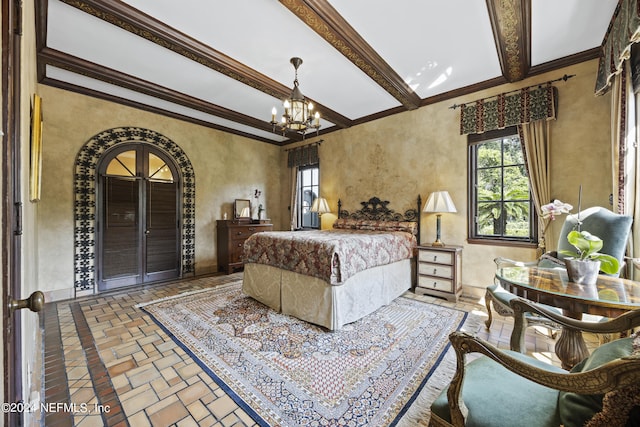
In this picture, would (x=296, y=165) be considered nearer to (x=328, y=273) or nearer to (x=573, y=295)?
(x=328, y=273)

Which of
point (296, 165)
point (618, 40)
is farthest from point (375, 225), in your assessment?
point (618, 40)

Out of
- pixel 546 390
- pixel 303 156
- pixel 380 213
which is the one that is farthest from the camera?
pixel 303 156

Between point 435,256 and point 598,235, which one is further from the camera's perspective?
point 435,256

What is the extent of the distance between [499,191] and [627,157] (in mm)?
1261

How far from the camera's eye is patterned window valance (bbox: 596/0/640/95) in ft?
5.89

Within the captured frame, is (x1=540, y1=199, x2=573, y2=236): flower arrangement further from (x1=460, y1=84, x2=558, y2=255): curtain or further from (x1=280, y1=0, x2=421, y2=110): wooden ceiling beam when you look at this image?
(x1=280, y1=0, x2=421, y2=110): wooden ceiling beam

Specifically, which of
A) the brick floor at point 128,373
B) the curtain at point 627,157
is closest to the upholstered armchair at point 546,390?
the brick floor at point 128,373

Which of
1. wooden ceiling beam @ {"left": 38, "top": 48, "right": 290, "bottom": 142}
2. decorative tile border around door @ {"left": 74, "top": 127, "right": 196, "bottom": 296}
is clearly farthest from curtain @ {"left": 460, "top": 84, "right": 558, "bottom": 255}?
decorative tile border around door @ {"left": 74, "top": 127, "right": 196, "bottom": 296}

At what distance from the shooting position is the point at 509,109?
3324 millimetres

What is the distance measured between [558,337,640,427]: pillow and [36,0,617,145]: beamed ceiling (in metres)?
2.64

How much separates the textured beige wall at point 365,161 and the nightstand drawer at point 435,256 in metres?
0.42

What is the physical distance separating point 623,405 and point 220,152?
5.74m

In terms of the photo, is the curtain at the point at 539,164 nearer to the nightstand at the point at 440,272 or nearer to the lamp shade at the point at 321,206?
the nightstand at the point at 440,272

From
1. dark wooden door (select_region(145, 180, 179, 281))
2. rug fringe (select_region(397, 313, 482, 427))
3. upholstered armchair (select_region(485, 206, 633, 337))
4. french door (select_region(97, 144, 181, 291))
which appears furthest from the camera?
dark wooden door (select_region(145, 180, 179, 281))
